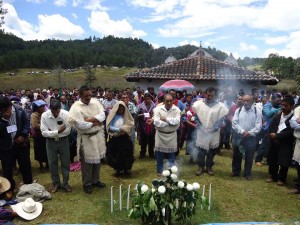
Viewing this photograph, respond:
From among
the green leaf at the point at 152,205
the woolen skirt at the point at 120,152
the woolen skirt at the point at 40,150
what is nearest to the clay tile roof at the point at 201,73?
the woolen skirt at the point at 40,150

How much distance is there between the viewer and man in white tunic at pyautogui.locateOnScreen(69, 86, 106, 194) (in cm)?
592

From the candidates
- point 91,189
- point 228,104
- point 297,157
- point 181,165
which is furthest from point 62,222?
point 228,104

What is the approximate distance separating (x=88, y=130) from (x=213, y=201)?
9.30ft

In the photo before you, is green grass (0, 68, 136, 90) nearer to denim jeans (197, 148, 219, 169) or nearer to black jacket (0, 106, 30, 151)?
denim jeans (197, 148, 219, 169)

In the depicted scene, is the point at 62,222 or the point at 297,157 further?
the point at 297,157

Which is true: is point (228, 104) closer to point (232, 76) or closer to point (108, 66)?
point (232, 76)

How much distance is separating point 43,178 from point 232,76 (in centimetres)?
1258

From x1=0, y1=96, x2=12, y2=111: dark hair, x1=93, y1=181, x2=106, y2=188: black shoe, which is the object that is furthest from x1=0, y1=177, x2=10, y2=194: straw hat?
x1=93, y1=181, x2=106, y2=188: black shoe

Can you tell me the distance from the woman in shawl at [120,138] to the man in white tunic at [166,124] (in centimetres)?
64

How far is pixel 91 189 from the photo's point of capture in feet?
21.0

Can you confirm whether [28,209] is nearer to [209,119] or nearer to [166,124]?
[166,124]

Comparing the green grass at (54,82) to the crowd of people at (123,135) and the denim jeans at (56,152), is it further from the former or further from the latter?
the denim jeans at (56,152)

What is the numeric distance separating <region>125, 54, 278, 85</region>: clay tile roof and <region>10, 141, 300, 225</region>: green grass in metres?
9.56

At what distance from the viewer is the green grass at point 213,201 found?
17.3ft
